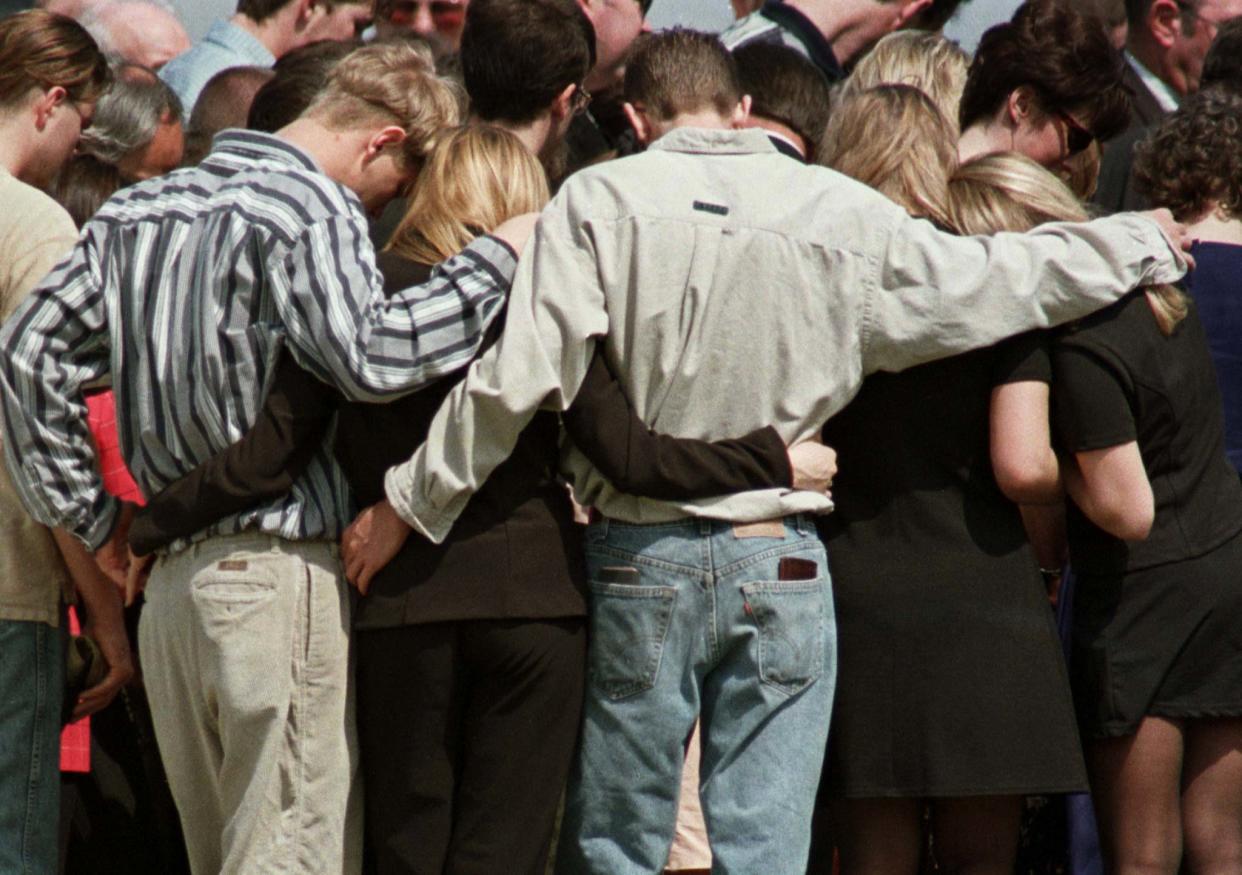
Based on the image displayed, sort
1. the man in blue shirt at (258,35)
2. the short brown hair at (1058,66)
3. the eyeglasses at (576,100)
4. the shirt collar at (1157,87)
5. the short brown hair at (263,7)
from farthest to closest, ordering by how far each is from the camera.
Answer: the short brown hair at (263,7) < the man in blue shirt at (258,35) < the shirt collar at (1157,87) < the eyeglasses at (576,100) < the short brown hair at (1058,66)

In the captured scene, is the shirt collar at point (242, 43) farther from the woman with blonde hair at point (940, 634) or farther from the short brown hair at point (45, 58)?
the woman with blonde hair at point (940, 634)

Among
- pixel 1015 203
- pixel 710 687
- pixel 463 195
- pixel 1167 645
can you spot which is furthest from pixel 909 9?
pixel 710 687

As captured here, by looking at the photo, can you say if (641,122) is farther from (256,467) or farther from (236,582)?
(236,582)

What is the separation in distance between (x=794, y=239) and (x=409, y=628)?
3.17 feet

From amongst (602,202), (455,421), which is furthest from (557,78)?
(455,421)

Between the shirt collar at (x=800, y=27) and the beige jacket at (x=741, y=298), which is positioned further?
the shirt collar at (x=800, y=27)

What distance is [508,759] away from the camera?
319cm

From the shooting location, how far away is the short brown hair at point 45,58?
3.83 metres

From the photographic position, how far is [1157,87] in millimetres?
5789

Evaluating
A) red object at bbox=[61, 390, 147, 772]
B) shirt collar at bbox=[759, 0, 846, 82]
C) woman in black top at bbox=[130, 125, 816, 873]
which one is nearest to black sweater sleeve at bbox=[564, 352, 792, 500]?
woman in black top at bbox=[130, 125, 816, 873]

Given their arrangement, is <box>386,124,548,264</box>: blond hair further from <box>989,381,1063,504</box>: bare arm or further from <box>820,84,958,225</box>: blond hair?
<box>989,381,1063,504</box>: bare arm

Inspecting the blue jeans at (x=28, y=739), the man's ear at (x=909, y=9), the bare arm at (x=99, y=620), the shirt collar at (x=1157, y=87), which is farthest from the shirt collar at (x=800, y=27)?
the blue jeans at (x=28, y=739)

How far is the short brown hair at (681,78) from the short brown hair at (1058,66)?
0.66 metres

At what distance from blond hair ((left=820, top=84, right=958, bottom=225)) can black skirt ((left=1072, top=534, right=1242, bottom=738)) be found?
81 cm
